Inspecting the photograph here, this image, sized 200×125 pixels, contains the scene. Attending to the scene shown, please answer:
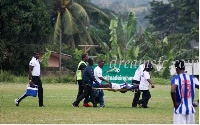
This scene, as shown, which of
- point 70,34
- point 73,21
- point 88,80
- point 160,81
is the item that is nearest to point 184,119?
point 88,80

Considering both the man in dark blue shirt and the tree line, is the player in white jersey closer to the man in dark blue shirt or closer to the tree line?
the man in dark blue shirt

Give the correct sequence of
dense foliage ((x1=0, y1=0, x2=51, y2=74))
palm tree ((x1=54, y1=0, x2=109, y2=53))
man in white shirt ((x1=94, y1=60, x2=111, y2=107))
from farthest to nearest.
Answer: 1. palm tree ((x1=54, y1=0, x2=109, y2=53))
2. dense foliage ((x1=0, y1=0, x2=51, y2=74))
3. man in white shirt ((x1=94, y1=60, x2=111, y2=107))


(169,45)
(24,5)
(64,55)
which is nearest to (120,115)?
(24,5)

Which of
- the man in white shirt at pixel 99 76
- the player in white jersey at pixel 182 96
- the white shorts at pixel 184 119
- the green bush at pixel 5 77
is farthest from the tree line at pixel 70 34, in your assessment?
the white shorts at pixel 184 119

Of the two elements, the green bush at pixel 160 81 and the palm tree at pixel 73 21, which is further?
the palm tree at pixel 73 21

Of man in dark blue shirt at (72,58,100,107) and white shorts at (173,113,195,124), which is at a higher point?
man in dark blue shirt at (72,58,100,107)

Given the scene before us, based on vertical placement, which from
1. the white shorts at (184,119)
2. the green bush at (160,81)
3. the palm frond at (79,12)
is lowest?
the white shorts at (184,119)

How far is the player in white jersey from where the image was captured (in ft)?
35.5

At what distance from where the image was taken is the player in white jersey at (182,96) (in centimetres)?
1082

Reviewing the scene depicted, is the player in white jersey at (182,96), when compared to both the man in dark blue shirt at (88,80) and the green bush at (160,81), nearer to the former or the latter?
the man in dark blue shirt at (88,80)

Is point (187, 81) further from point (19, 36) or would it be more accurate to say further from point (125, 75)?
point (19, 36)

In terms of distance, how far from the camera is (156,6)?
86688 mm

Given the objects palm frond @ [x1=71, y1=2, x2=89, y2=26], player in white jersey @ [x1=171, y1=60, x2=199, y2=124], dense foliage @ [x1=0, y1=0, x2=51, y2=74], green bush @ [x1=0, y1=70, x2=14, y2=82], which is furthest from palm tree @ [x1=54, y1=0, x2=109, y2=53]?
player in white jersey @ [x1=171, y1=60, x2=199, y2=124]

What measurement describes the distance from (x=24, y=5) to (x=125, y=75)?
28.7 ft
